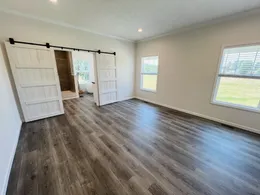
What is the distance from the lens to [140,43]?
4.86m

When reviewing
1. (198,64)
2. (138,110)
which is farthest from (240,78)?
(138,110)

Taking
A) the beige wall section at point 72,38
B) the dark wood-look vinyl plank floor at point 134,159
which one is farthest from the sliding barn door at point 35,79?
the dark wood-look vinyl plank floor at point 134,159

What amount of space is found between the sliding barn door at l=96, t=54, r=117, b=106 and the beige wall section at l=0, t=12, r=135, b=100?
11.0 inches

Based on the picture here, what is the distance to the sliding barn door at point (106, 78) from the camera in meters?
4.16

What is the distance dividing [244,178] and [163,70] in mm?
3433

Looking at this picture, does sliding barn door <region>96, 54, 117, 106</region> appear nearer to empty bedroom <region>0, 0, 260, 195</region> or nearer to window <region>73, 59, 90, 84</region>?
empty bedroom <region>0, 0, 260, 195</region>

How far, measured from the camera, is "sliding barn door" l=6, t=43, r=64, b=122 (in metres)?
2.70

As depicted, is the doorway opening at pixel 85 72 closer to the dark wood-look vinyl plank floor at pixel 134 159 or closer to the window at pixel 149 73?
the window at pixel 149 73

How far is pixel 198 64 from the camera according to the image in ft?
10.7

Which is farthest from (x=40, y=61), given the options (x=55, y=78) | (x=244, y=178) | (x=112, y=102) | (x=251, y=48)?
(x=251, y=48)

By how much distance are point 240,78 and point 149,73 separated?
285cm

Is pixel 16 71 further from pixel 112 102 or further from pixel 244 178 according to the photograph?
pixel 244 178

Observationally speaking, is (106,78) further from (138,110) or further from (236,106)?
(236,106)

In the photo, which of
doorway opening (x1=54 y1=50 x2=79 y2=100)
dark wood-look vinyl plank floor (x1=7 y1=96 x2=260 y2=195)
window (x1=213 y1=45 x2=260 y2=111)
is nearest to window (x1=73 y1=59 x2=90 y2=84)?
doorway opening (x1=54 y1=50 x2=79 y2=100)
